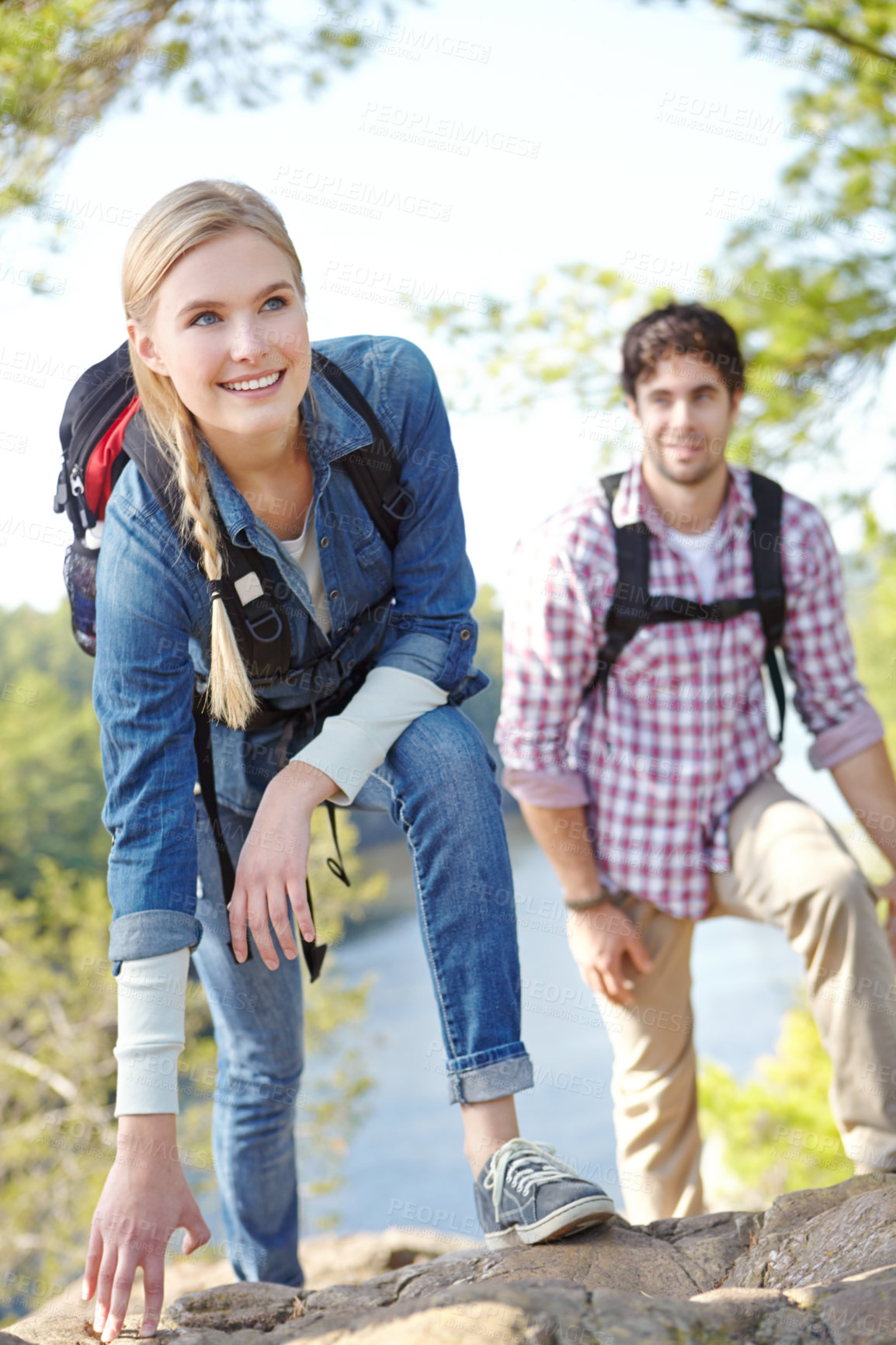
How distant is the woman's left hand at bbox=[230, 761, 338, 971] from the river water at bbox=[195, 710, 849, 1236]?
13.1m

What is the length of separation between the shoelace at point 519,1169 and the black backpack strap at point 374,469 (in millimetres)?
994

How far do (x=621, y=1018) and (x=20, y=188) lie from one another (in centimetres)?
327

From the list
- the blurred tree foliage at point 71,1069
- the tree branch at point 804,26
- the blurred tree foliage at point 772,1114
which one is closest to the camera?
the tree branch at point 804,26

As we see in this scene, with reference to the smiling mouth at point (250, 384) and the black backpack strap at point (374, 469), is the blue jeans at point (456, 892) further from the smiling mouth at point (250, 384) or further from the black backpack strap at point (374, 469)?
the smiling mouth at point (250, 384)

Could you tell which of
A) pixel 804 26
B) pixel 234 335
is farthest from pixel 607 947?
pixel 804 26

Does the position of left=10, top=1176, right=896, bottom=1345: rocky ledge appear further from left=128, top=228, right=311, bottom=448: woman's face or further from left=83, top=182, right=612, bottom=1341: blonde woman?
left=128, top=228, right=311, bottom=448: woman's face

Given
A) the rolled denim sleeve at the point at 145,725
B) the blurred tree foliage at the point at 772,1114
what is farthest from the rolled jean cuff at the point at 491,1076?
the blurred tree foliage at the point at 772,1114

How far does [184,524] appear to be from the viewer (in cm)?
180

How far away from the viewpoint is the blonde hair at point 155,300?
1.77 m

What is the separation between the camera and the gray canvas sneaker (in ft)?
5.59


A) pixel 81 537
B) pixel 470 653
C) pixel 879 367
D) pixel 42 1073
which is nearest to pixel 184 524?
pixel 81 537

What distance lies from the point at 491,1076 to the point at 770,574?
1.44 metres

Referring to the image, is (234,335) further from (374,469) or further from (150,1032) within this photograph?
(150,1032)

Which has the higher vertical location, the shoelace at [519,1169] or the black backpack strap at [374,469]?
the black backpack strap at [374,469]
